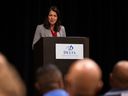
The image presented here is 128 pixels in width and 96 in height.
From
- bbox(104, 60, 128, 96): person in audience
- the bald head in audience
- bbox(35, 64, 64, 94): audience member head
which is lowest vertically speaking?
bbox(104, 60, 128, 96): person in audience

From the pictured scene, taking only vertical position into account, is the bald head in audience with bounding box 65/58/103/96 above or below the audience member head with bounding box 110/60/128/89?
above

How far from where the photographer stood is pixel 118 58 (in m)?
8.15

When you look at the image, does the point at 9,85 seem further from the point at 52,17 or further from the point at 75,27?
the point at 75,27

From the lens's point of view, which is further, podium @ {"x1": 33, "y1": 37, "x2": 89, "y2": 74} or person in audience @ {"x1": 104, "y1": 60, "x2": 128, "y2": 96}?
podium @ {"x1": 33, "y1": 37, "x2": 89, "y2": 74}

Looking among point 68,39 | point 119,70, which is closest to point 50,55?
point 68,39

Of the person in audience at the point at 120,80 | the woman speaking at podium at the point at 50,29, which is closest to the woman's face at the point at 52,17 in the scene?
the woman speaking at podium at the point at 50,29

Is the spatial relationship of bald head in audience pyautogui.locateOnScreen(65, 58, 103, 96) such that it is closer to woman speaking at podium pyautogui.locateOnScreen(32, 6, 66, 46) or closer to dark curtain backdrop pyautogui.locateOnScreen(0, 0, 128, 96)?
woman speaking at podium pyautogui.locateOnScreen(32, 6, 66, 46)

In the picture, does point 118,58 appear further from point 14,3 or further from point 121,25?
point 14,3

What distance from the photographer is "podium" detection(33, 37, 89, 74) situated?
488 centimetres

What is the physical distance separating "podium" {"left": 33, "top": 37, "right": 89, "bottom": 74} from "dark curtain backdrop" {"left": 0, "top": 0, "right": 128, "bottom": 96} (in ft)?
8.71

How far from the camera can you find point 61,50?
493cm

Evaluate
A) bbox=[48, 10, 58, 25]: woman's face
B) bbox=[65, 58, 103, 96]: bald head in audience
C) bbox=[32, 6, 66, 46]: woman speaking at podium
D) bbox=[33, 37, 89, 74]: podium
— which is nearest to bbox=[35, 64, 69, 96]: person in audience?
bbox=[65, 58, 103, 96]: bald head in audience

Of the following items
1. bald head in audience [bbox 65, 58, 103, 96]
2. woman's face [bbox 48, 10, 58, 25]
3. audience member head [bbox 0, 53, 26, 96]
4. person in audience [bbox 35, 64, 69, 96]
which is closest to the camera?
audience member head [bbox 0, 53, 26, 96]

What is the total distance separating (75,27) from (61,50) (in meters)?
3.11
